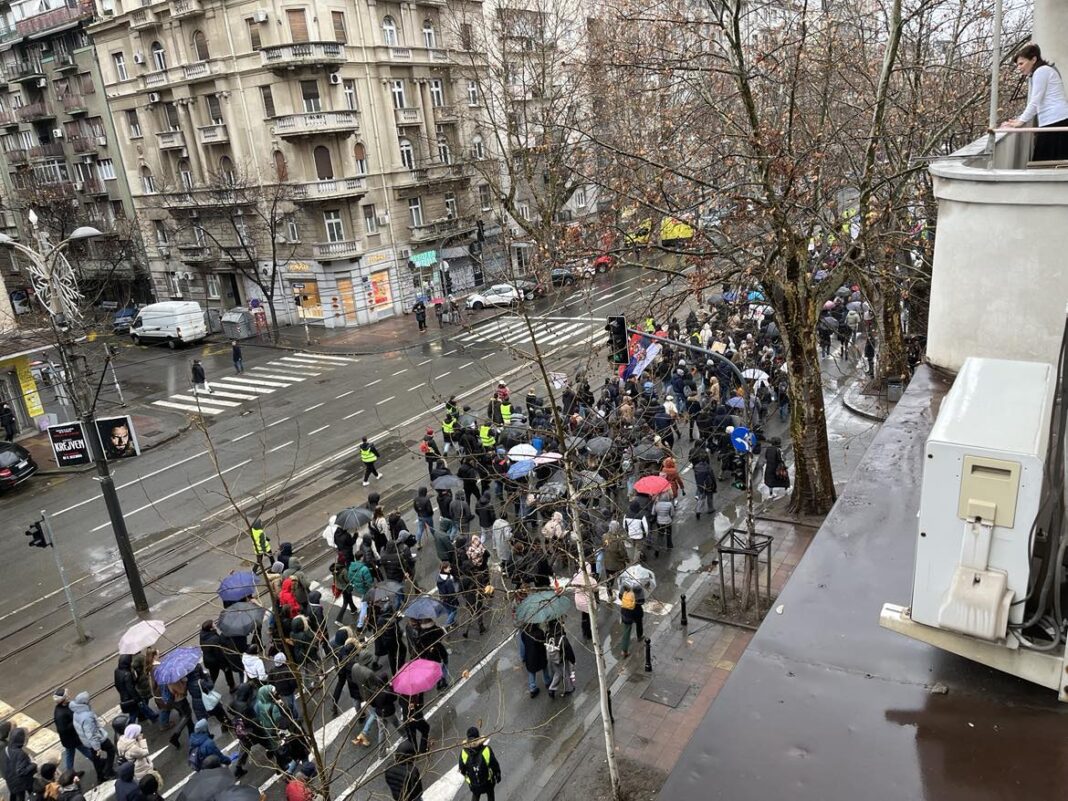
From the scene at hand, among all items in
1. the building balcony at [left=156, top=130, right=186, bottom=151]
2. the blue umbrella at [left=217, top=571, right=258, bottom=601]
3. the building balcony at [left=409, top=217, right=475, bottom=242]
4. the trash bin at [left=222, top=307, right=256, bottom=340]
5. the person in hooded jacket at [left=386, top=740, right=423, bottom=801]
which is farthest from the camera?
the building balcony at [left=409, top=217, right=475, bottom=242]

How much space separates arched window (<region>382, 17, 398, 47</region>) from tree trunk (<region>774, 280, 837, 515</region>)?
102 feet

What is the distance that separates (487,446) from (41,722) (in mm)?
9518

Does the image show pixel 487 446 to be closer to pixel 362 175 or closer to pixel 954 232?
pixel 954 232

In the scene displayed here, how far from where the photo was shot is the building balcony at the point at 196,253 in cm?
4241

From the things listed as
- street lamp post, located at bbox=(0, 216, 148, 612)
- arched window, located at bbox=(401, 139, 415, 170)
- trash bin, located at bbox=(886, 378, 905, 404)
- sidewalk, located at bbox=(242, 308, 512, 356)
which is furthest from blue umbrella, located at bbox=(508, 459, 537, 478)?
arched window, located at bbox=(401, 139, 415, 170)

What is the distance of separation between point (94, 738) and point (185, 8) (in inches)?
1486

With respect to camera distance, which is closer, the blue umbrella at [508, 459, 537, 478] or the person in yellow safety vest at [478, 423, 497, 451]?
the blue umbrella at [508, 459, 537, 478]

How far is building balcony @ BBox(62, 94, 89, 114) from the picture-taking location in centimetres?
4728

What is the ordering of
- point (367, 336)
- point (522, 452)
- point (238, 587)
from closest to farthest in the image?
point (238, 587) < point (522, 452) < point (367, 336)

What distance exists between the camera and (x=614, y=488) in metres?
16.6

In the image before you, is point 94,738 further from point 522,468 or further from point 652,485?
point 652,485

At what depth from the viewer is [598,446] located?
15672 millimetres

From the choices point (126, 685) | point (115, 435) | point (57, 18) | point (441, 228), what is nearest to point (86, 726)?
point (126, 685)

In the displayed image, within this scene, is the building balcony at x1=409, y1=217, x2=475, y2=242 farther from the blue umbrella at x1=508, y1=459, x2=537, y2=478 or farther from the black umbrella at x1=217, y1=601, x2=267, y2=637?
the black umbrella at x1=217, y1=601, x2=267, y2=637
